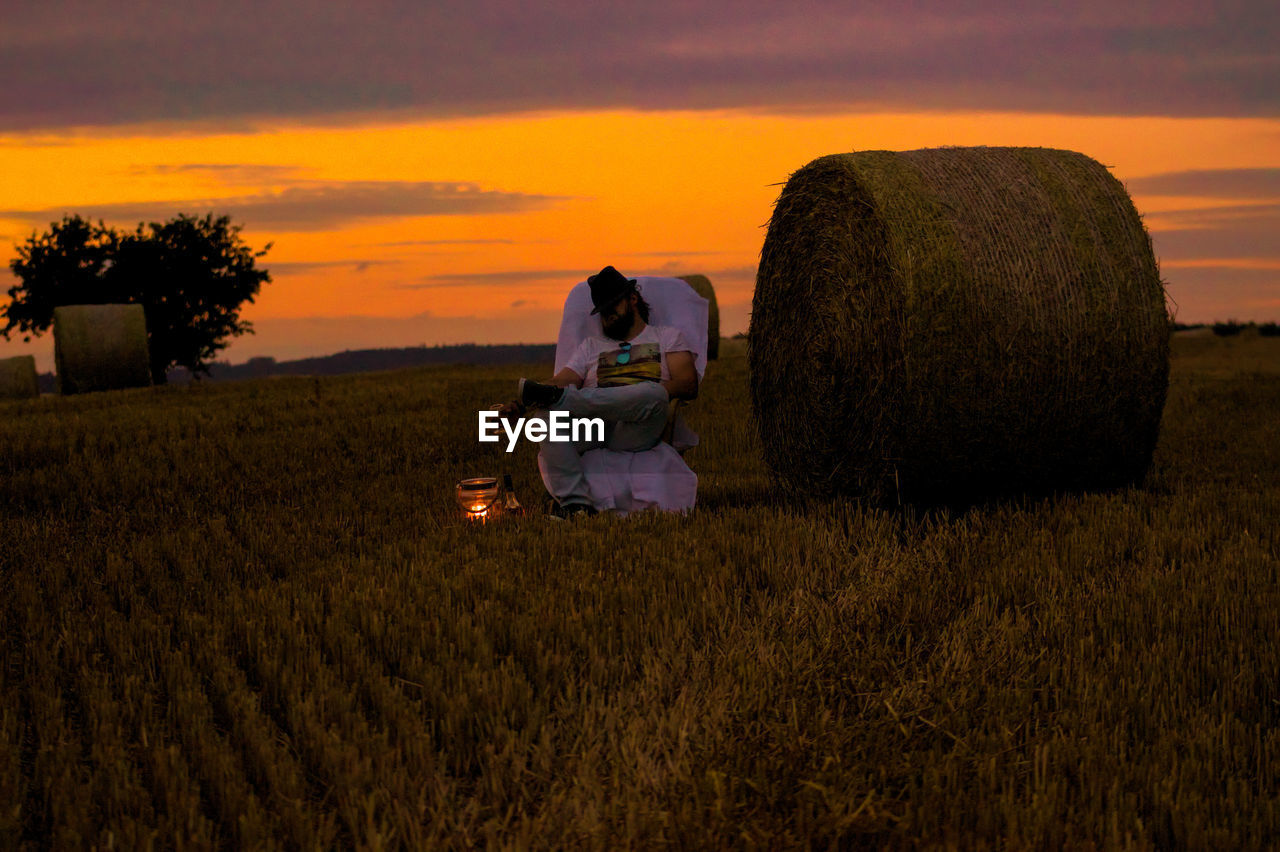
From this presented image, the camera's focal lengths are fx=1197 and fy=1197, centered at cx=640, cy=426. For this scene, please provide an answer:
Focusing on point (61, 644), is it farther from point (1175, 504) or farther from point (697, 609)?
point (1175, 504)

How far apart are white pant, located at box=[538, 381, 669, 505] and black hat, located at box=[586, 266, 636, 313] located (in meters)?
0.64

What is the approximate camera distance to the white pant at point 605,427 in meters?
8.47

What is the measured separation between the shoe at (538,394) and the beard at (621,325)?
724 millimetres

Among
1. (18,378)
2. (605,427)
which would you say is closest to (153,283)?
(18,378)

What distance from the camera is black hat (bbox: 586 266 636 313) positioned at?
8.66m

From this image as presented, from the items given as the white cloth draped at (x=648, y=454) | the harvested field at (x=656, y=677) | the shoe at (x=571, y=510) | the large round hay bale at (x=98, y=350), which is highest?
the large round hay bale at (x=98, y=350)

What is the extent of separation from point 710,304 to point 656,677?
22.9 meters

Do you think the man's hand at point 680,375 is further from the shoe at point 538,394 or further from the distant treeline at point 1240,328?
the distant treeline at point 1240,328

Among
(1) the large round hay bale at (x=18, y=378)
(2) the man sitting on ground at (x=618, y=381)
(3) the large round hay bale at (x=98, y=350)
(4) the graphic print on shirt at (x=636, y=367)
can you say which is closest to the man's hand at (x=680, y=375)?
(2) the man sitting on ground at (x=618, y=381)

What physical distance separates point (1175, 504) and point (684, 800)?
589 centimetres

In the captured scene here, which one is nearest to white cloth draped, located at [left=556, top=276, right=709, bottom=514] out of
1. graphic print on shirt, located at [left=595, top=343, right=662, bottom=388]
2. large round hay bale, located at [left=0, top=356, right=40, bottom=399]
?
graphic print on shirt, located at [left=595, top=343, right=662, bottom=388]

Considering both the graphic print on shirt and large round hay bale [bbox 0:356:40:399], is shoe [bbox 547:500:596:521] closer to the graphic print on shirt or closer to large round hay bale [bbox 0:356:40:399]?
the graphic print on shirt

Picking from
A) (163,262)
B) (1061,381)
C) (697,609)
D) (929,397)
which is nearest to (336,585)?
(697,609)

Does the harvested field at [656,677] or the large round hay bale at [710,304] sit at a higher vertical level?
the large round hay bale at [710,304]
